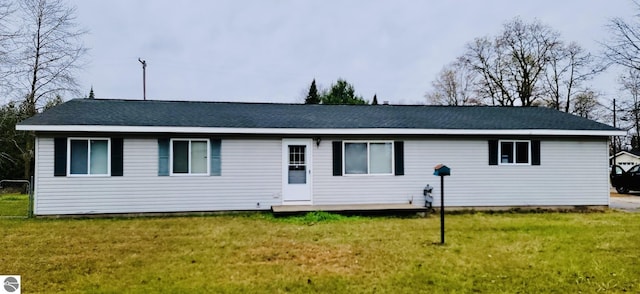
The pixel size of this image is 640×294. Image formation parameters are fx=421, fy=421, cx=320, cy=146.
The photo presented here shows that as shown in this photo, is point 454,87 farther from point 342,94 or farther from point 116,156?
point 116,156

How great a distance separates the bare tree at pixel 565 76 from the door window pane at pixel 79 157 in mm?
30405

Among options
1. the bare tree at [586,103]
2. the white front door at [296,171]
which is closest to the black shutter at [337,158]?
the white front door at [296,171]

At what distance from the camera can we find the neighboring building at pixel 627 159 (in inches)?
1305

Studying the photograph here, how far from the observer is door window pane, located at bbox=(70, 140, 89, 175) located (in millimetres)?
10297

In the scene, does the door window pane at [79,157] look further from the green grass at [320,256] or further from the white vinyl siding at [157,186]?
the green grass at [320,256]

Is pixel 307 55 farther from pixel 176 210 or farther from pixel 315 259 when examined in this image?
pixel 315 259

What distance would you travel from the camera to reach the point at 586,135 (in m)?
11.9

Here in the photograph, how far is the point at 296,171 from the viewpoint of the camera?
449 inches

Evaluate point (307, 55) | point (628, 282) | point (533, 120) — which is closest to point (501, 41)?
point (307, 55)

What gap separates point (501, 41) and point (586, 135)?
74.4 feet

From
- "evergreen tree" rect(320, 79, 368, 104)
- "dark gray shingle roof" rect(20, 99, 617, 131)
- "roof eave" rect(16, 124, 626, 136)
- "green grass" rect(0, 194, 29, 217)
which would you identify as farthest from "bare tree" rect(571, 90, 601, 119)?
"green grass" rect(0, 194, 29, 217)

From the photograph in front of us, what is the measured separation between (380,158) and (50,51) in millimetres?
20473

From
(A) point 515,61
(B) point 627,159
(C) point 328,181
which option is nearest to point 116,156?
(C) point 328,181

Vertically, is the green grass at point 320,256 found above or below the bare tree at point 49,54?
below
